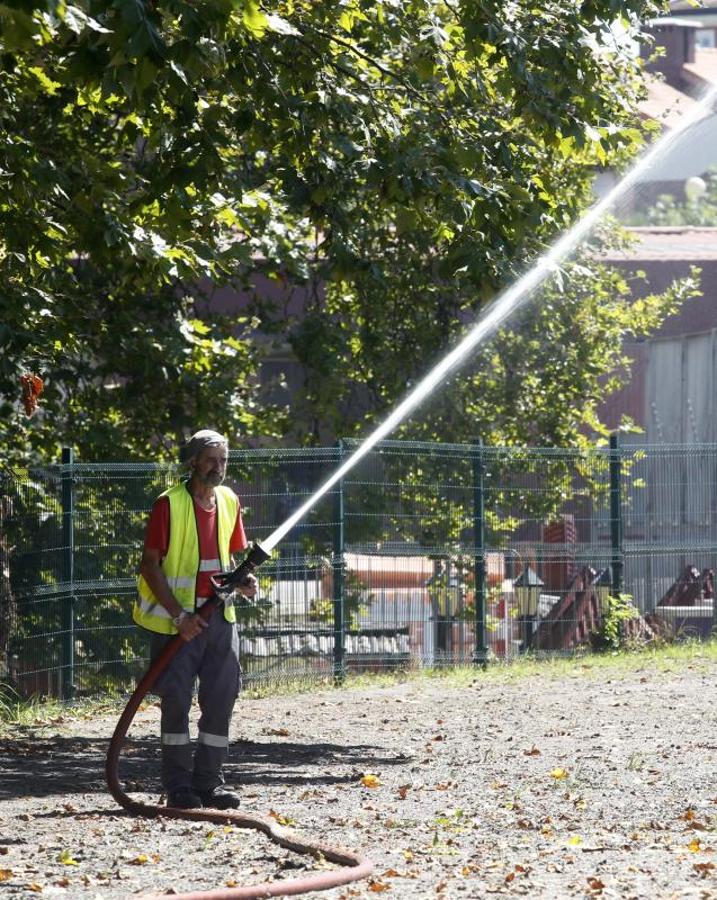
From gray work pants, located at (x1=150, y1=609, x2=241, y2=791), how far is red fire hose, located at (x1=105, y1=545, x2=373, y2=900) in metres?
0.12

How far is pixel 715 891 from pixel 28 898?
2.64m

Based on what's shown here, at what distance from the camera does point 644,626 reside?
59.0 ft

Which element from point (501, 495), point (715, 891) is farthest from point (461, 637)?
point (715, 891)

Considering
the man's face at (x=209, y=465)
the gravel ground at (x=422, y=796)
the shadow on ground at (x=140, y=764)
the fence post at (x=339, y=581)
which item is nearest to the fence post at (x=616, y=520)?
the gravel ground at (x=422, y=796)

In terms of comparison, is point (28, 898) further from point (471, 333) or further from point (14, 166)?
point (471, 333)

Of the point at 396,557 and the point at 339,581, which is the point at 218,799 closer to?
the point at 339,581

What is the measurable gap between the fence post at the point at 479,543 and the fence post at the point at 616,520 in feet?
5.82

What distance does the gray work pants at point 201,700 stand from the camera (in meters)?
9.05

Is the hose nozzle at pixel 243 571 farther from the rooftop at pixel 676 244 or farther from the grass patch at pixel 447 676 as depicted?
the rooftop at pixel 676 244

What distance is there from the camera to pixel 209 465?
29.6 feet

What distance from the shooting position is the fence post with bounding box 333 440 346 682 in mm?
15422

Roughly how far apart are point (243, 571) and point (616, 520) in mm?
9525

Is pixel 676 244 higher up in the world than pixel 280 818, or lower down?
higher up

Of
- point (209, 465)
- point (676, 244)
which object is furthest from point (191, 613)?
point (676, 244)
